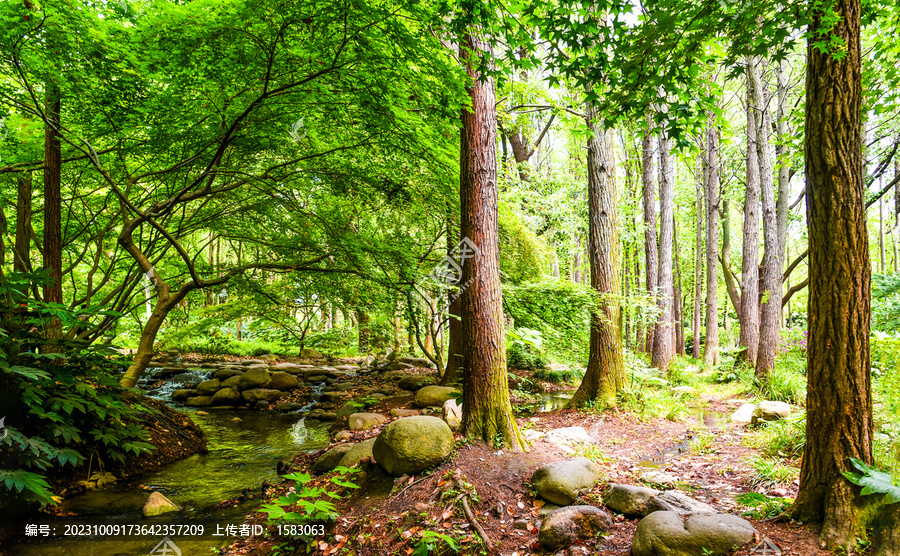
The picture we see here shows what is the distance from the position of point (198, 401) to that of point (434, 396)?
624 centimetres

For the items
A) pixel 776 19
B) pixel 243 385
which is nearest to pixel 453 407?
pixel 776 19

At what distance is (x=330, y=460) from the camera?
510 centimetres

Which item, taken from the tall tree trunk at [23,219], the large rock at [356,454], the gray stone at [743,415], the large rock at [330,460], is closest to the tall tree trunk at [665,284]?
the gray stone at [743,415]

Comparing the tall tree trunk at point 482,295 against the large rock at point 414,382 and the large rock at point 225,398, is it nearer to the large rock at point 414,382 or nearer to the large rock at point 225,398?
the large rock at point 414,382

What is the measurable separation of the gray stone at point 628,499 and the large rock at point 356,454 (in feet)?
8.51

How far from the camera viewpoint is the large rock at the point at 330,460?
5055 mm

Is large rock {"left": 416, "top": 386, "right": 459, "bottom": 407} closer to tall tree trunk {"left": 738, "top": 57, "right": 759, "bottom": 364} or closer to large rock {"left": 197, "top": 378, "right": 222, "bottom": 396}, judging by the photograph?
large rock {"left": 197, "top": 378, "right": 222, "bottom": 396}

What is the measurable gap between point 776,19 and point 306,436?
7.91 metres

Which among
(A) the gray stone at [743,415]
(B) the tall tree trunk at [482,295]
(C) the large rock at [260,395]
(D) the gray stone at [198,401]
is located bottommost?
(D) the gray stone at [198,401]

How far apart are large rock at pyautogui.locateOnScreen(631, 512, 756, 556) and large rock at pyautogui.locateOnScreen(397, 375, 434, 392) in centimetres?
688

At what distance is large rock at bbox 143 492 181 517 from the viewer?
4.22m

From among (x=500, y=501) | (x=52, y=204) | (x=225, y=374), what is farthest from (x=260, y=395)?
(x=500, y=501)

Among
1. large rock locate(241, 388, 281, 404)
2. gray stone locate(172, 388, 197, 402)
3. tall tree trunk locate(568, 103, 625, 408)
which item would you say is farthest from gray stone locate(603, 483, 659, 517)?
gray stone locate(172, 388, 197, 402)

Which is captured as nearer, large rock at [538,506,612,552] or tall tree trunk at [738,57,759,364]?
large rock at [538,506,612,552]
